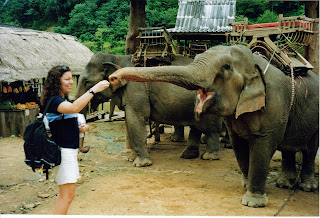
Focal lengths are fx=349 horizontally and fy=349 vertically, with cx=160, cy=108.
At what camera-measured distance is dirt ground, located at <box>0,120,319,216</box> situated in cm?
399

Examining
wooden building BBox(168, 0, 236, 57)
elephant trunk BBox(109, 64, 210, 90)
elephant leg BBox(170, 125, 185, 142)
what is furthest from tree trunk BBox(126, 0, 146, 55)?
elephant trunk BBox(109, 64, 210, 90)

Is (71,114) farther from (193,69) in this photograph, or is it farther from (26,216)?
(26,216)

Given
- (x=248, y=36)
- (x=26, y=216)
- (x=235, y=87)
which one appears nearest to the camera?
(x=235, y=87)

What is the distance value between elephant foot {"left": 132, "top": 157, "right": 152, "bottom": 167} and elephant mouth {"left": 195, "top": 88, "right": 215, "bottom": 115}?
9.30 ft

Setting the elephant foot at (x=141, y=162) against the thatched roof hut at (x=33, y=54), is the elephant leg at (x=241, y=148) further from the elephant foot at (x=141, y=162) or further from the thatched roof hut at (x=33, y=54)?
the thatched roof hut at (x=33, y=54)

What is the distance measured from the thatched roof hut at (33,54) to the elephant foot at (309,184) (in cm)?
704

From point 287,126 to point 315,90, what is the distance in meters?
0.61

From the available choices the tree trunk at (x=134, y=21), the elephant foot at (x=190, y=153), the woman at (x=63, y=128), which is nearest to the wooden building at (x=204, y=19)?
the tree trunk at (x=134, y=21)

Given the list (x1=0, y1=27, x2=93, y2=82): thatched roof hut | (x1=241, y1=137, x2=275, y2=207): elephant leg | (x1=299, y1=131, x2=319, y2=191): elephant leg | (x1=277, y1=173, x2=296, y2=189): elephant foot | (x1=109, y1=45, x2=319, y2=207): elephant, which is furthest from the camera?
(x1=0, y1=27, x2=93, y2=82): thatched roof hut

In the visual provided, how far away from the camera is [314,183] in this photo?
455 cm

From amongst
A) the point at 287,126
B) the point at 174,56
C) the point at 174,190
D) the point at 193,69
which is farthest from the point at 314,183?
the point at 174,56

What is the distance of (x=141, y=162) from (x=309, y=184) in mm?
2700

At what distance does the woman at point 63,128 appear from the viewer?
308cm

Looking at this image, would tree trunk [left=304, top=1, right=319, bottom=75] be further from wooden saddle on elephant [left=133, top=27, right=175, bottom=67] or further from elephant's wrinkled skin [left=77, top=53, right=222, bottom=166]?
wooden saddle on elephant [left=133, top=27, right=175, bottom=67]
